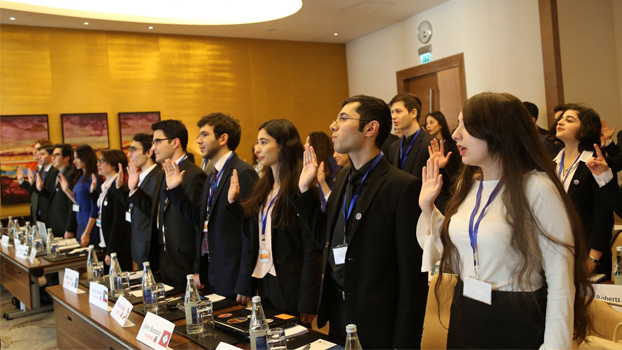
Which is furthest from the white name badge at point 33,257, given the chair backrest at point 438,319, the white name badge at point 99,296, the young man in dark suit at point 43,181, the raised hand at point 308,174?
the chair backrest at point 438,319

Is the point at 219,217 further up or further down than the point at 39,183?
further down

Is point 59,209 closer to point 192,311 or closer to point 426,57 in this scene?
point 192,311

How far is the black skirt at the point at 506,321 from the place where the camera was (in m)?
1.50

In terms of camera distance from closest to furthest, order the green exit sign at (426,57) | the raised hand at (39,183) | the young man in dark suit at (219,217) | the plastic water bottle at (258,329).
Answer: the plastic water bottle at (258,329) < the young man in dark suit at (219,217) < the raised hand at (39,183) < the green exit sign at (426,57)

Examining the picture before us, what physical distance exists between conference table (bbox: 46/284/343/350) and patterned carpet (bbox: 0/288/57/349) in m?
1.35

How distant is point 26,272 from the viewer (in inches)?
173

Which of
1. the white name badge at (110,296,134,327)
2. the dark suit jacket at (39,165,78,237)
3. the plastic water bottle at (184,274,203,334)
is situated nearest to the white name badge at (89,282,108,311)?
the white name badge at (110,296,134,327)

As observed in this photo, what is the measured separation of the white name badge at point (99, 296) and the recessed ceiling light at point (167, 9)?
8.02 feet

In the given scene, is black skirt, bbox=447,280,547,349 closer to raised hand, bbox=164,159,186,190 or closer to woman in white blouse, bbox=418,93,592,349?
woman in white blouse, bbox=418,93,592,349

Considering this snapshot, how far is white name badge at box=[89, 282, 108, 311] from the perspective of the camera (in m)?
2.62

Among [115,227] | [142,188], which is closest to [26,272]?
→ [115,227]

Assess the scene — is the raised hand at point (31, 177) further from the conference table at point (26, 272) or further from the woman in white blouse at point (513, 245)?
the woman in white blouse at point (513, 245)

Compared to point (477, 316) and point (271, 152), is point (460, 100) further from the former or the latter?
point (477, 316)

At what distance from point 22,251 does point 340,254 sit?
12.6 feet
